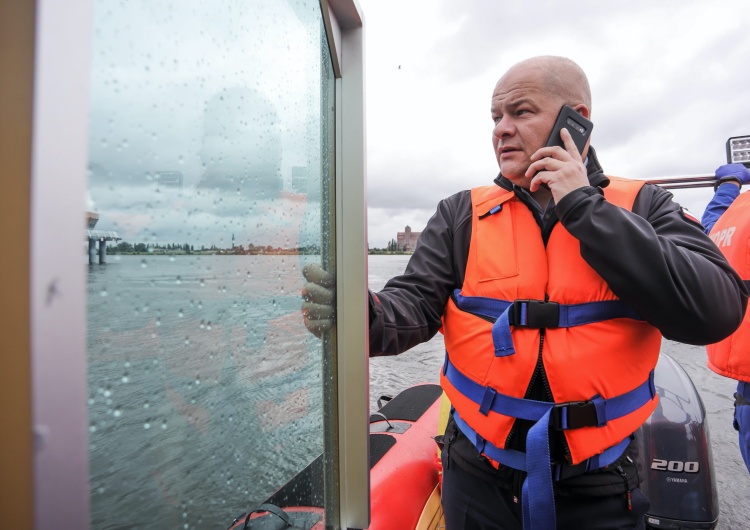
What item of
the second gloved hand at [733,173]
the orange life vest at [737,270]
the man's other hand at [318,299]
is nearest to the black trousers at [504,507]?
the man's other hand at [318,299]

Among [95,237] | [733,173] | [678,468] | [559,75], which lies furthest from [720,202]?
[95,237]

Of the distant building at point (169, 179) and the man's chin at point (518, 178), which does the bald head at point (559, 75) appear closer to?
the man's chin at point (518, 178)

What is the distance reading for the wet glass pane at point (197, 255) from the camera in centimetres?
45

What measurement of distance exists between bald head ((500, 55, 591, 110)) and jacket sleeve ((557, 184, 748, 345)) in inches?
14.8

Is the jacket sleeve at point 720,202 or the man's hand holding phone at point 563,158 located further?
the jacket sleeve at point 720,202

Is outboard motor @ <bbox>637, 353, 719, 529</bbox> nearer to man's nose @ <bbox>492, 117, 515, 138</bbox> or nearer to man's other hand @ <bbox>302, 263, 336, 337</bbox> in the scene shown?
man's nose @ <bbox>492, 117, 515, 138</bbox>

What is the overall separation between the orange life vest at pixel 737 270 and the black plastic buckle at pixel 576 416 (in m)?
1.66

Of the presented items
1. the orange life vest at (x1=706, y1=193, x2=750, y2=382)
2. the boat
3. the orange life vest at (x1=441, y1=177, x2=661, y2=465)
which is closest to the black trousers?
the orange life vest at (x1=441, y1=177, x2=661, y2=465)

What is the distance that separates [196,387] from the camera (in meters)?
0.62

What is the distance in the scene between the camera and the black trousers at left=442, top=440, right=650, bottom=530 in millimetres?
1116

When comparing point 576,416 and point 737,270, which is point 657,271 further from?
point 737,270

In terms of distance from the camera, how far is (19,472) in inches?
12.2

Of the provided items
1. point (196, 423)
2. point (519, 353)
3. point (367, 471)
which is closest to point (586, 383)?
point (519, 353)

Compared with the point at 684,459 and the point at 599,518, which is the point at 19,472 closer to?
the point at 599,518
